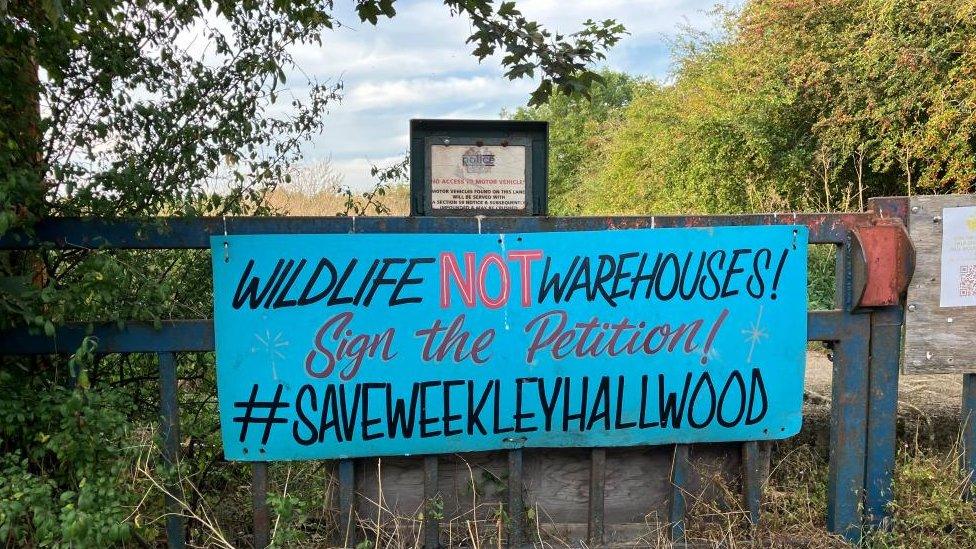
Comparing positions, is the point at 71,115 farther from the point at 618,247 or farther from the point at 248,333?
the point at 618,247

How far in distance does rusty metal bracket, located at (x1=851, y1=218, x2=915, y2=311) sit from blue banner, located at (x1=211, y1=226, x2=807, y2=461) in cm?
22

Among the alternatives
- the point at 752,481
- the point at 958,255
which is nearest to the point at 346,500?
the point at 752,481

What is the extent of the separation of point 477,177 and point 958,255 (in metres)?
2.07

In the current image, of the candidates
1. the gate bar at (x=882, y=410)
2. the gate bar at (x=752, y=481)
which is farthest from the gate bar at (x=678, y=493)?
the gate bar at (x=882, y=410)

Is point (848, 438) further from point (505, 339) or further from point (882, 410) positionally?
point (505, 339)

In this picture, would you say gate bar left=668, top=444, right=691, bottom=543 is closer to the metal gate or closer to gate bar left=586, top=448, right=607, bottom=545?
the metal gate

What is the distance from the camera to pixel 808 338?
3086 millimetres

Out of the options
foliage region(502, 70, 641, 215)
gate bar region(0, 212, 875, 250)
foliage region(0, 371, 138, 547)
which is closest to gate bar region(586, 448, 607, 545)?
gate bar region(0, 212, 875, 250)

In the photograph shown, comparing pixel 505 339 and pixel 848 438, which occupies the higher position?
pixel 505 339

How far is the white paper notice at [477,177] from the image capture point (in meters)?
2.94

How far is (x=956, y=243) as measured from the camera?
10.3 feet

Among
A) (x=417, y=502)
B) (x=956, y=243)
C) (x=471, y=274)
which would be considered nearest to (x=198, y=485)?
(x=417, y=502)

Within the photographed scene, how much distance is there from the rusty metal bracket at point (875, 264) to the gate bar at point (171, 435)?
274cm

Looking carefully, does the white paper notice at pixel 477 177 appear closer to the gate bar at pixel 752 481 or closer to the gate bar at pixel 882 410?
the gate bar at pixel 752 481
